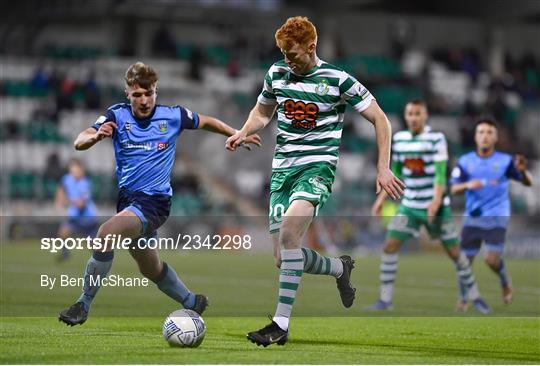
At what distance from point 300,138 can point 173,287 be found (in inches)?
71.1

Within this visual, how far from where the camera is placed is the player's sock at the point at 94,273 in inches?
392

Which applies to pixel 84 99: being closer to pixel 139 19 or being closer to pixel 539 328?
pixel 139 19

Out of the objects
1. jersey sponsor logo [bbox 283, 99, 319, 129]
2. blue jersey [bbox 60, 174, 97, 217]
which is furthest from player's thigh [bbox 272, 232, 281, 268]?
blue jersey [bbox 60, 174, 97, 217]

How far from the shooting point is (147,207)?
9.91 metres

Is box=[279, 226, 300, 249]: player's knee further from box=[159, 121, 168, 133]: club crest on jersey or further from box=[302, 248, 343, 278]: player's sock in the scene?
box=[159, 121, 168, 133]: club crest on jersey

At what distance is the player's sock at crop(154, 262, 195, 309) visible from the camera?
10141mm

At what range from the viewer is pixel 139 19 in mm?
37844

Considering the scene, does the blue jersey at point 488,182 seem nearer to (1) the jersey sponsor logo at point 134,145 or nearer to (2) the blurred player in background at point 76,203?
(1) the jersey sponsor logo at point 134,145

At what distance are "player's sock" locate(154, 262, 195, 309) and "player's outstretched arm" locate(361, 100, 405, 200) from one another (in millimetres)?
2078

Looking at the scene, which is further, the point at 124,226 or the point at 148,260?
the point at 148,260

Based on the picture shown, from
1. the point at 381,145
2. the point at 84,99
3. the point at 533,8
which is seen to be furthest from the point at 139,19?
the point at 381,145

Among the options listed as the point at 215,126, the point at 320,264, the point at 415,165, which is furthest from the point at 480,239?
the point at 215,126

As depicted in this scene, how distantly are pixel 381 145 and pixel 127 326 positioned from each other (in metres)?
3.42

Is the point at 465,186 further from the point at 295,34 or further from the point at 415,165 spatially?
the point at 295,34
